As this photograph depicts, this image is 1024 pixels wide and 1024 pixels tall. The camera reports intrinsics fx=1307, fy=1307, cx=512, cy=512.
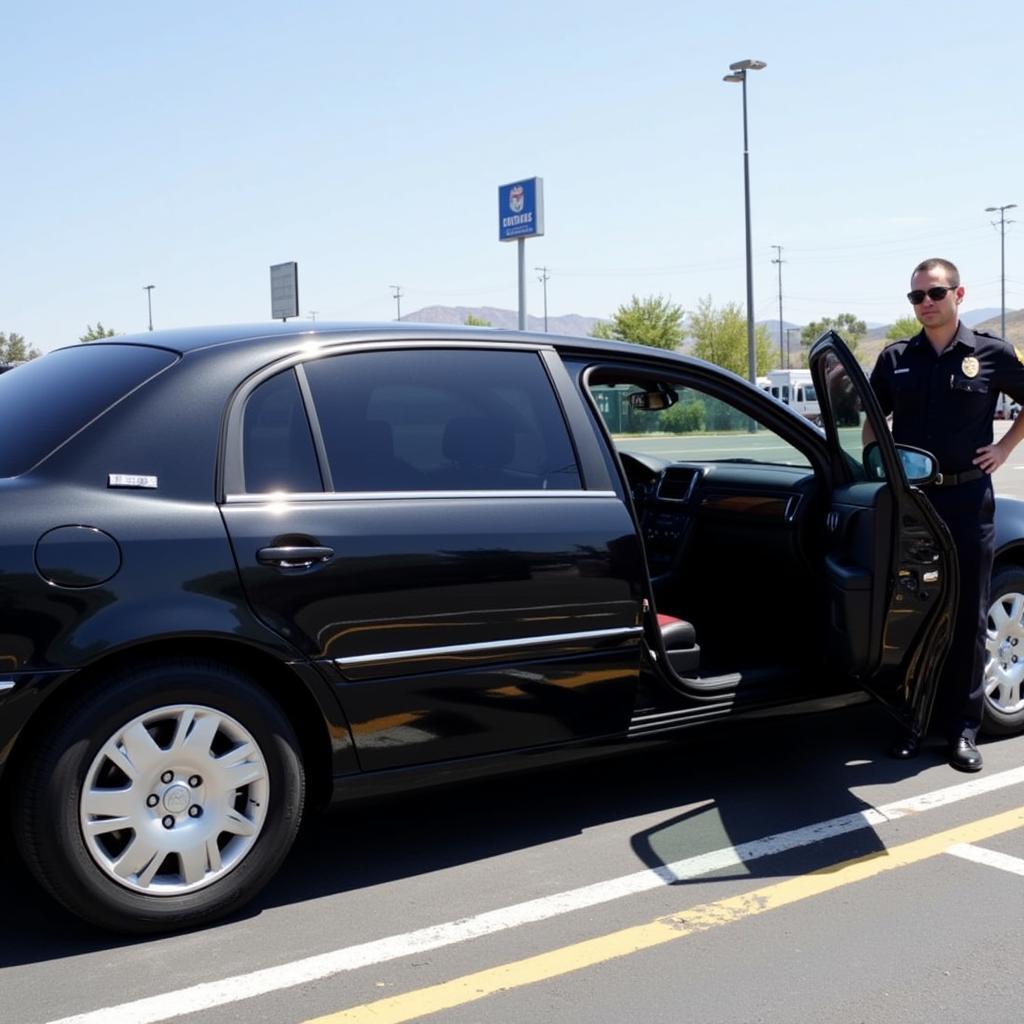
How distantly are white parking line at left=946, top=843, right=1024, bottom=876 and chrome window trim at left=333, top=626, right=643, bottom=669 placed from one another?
119 centimetres

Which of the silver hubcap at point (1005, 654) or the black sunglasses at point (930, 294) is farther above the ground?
the black sunglasses at point (930, 294)

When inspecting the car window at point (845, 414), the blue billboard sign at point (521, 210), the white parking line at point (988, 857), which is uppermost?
the blue billboard sign at point (521, 210)

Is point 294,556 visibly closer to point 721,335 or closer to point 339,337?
point 339,337

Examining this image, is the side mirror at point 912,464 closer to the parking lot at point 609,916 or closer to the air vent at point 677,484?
the air vent at point 677,484

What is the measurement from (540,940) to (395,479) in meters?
1.32

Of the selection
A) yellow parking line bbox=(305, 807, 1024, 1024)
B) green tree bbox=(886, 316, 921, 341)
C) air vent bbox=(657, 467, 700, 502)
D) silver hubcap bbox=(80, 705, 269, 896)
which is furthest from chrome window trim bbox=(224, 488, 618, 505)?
green tree bbox=(886, 316, 921, 341)

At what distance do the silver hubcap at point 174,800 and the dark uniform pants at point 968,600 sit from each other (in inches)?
110

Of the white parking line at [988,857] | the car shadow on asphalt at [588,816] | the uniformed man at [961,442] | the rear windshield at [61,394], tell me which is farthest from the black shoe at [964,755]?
the rear windshield at [61,394]

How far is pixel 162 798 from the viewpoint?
333cm

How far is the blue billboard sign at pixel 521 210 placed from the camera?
126ft

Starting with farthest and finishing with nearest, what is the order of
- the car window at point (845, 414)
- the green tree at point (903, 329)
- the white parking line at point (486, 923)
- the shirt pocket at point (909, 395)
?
the green tree at point (903, 329) → the shirt pocket at point (909, 395) → the car window at point (845, 414) → the white parking line at point (486, 923)

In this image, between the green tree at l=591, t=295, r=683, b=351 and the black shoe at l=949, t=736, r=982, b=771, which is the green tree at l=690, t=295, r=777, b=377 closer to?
the green tree at l=591, t=295, r=683, b=351

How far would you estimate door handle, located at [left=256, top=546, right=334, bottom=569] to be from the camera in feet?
11.2

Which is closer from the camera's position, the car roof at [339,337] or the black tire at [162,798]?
the black tire at [162,798]
